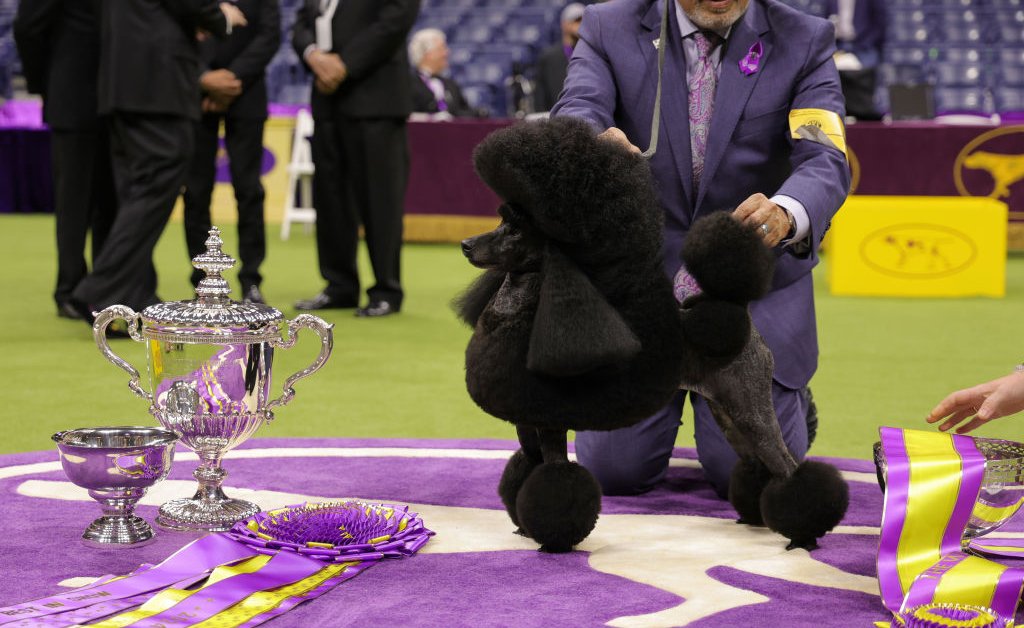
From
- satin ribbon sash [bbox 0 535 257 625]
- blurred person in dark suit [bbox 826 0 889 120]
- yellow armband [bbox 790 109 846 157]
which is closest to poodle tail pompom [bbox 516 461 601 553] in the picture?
satin ribbon sash [bbox 0 535 257 625]

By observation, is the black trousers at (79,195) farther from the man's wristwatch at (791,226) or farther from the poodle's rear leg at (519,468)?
the man's wristwatch at (791,226)

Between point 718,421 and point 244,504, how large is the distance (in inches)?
35.0

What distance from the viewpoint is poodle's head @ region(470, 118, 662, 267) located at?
1956 millimetres

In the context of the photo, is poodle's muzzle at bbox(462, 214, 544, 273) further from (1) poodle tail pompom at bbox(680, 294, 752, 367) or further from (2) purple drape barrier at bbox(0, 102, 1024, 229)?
(2) purple drape barrier at bbox(0, 102, 1024, 229)

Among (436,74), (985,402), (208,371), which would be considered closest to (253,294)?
(208,371)

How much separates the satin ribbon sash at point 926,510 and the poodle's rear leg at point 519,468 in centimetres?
59

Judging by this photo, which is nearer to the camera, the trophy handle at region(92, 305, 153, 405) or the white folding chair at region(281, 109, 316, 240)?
the trophy handle at region(92, 305, 153, 405)

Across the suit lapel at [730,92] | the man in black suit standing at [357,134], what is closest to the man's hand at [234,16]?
the man in black suit standing at [357,134]

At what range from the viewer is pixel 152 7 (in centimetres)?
443

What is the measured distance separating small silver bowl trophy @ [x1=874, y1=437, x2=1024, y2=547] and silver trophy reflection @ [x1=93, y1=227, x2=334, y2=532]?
1.13 meters

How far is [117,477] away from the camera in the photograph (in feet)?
7.24

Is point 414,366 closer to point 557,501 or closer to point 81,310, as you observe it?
point 81,310

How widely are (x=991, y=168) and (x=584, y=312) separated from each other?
617 cm

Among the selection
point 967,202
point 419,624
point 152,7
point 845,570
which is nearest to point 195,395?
point 419,624
